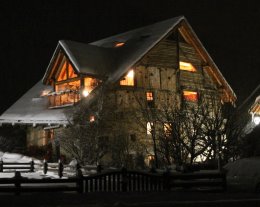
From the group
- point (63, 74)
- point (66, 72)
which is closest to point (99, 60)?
point (66, 72)

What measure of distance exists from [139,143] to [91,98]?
15.5 feet

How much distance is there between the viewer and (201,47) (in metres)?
41.1

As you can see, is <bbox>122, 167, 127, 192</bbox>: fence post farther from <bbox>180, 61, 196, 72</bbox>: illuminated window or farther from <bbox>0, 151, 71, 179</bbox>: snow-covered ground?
<bbox>180, 61, 196, 72</bbox>: illuminated window

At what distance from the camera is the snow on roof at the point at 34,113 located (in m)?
36.8

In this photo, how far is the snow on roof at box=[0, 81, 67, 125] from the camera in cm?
3678

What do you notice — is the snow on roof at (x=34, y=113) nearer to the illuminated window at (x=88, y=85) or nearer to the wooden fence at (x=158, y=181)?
the illuminated window at (x=88, y=85)

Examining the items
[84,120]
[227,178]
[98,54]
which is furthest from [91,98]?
[227,178]

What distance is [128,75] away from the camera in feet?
125

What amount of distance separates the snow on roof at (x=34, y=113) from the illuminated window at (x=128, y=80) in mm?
5445

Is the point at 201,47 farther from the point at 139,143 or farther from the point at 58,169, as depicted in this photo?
the point at 58,169

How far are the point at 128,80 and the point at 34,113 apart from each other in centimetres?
852

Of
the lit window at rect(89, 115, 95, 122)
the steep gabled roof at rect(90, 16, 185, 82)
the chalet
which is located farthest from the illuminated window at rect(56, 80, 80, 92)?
the lit window at rect(89, 115, 95, 122)

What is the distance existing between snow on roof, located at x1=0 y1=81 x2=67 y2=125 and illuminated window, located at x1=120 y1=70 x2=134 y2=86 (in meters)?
5.45

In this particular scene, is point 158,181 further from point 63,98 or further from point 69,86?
point 63,98
